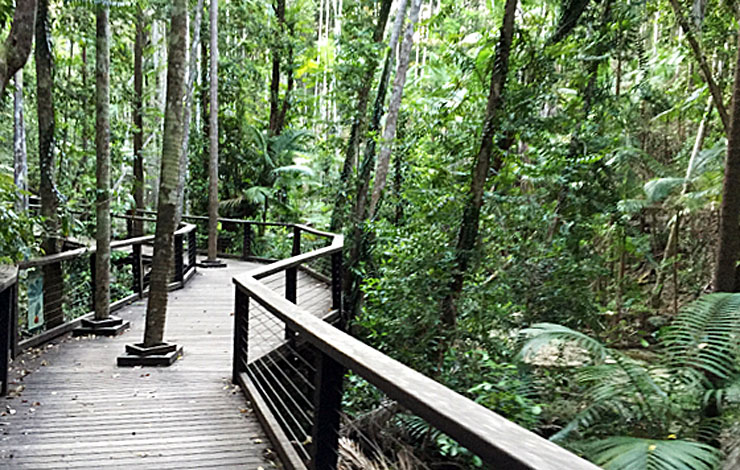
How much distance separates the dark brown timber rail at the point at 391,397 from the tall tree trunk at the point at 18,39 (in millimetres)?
2067

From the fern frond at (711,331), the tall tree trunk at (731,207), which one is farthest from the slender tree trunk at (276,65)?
the fern frond at (711,331)

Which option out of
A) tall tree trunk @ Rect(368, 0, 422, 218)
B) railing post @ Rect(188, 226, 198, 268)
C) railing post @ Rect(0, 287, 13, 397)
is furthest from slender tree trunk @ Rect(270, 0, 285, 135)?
railing post @ Rect(0, 287, 13, 397)

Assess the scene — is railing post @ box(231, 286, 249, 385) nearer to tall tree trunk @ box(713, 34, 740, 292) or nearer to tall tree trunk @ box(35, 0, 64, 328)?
tall tree trunk @ box(35, 0, 64, 328)

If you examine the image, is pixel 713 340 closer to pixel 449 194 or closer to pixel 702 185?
pixel 449 194

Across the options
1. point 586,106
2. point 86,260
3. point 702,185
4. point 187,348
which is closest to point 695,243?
point 702,185

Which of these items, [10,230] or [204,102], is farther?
[204,102]

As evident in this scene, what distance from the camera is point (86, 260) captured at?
29.8ft

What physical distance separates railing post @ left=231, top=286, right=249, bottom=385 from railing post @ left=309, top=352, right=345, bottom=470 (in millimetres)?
1961

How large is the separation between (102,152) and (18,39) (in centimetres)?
256

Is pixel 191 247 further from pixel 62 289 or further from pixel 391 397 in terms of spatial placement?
pixel 391 397

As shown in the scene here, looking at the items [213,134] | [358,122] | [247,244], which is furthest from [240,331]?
[247,244]

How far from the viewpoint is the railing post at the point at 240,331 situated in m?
4.26

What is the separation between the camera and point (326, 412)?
233 cm

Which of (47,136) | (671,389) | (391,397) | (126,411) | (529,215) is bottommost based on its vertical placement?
(126,411)
